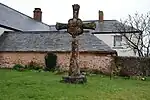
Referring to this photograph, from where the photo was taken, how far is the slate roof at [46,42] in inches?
1158

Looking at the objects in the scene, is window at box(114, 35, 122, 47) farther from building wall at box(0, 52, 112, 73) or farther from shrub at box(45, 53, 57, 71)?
shrub at box(45, 53, 57, 71)

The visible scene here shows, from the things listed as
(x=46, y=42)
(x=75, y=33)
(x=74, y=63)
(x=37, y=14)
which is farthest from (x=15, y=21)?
(x=74, y=63)

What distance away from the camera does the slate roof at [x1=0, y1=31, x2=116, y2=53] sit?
29.4m

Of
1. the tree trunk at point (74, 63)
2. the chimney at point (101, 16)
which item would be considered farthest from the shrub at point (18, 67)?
the chimney at point (101, 16)

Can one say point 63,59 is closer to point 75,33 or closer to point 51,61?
point 51,61

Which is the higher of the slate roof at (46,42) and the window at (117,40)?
the window at (117,40)

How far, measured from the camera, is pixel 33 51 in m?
30.7

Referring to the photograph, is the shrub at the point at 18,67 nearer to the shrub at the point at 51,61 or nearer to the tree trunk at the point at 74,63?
the shrub at the point at 51,61

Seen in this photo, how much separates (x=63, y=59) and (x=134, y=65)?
689cm

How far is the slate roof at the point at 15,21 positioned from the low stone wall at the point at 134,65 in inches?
626

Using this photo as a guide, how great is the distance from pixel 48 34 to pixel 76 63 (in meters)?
18.1

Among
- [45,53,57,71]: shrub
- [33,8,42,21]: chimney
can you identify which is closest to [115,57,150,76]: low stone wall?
[45,53,57,71]: shrub

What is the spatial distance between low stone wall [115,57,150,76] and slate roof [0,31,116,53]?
5.70 ft

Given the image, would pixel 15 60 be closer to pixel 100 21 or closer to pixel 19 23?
pixel 19 23
